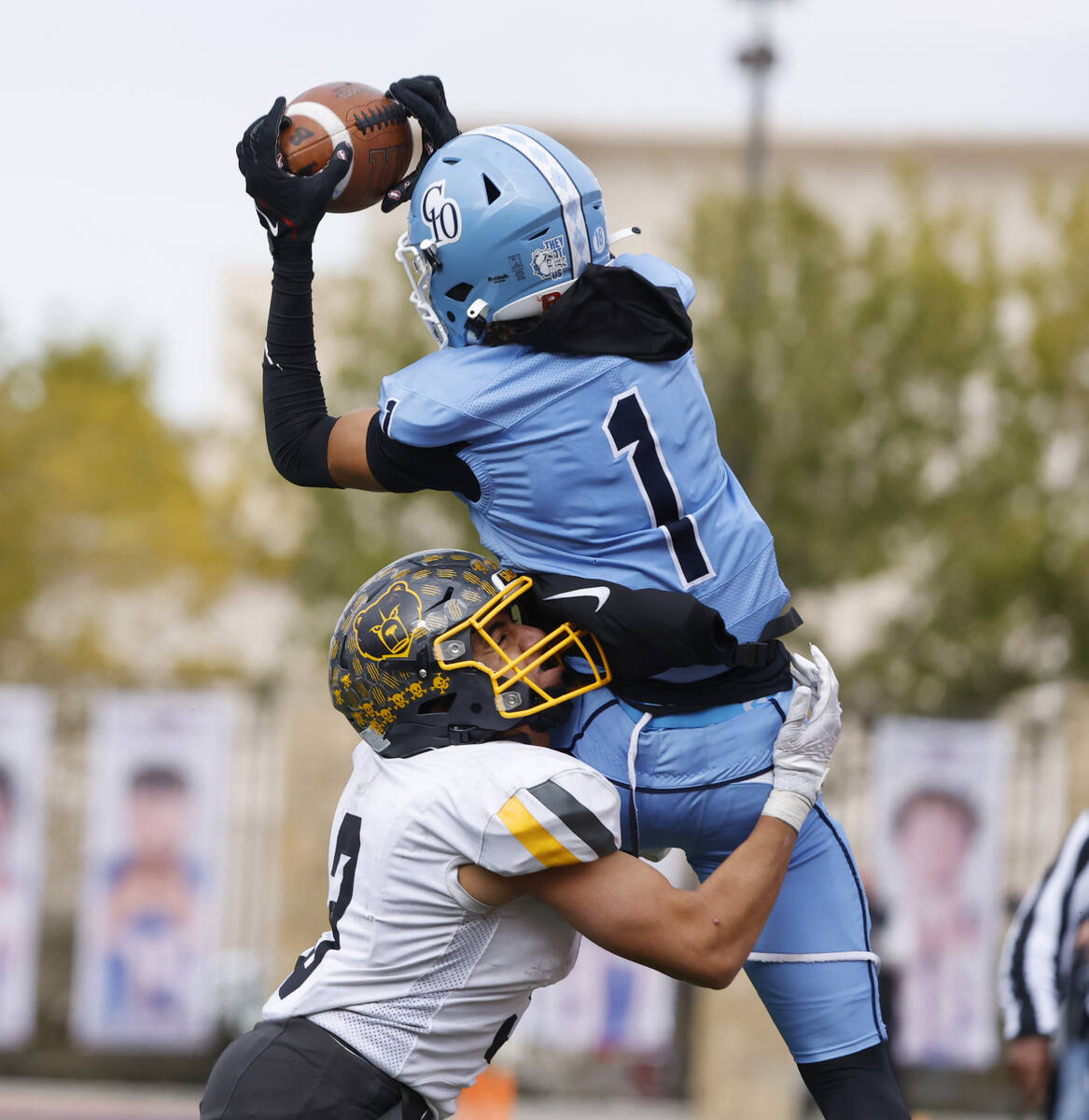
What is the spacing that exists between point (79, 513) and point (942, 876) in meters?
12.1

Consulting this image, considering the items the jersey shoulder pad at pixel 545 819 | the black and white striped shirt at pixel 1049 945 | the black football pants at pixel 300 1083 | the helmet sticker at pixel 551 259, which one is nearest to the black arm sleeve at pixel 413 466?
the helmet sticker at pixel 551 259

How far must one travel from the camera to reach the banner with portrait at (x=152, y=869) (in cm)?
1073

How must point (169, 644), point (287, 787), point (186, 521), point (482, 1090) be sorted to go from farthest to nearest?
point (169, 644) < point (186, 521) < point (287, 787) < point (482, 1090)

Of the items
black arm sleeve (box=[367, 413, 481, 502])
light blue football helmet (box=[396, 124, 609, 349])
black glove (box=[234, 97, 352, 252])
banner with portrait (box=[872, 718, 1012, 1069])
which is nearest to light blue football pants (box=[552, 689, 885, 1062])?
black arm sleeve (box=[367, 413, 481, 502])

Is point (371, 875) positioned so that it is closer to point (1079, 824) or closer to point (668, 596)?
point (668, 596)

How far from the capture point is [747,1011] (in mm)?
10180

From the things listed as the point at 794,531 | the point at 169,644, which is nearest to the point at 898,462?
the point at 794,531

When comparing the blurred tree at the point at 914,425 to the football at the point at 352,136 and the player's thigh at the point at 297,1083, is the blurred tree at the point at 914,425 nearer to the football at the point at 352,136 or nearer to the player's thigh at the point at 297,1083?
the football at the point at 352,136

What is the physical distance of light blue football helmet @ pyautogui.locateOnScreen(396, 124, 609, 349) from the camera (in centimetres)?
306

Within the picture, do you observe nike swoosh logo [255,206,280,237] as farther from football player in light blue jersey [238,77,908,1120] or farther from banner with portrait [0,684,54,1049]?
banner with portrait [0,684,54,1049]

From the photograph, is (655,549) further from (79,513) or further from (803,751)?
(79,513)

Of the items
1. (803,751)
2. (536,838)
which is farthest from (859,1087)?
(536,838)

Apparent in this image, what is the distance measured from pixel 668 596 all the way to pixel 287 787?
27.2 feet

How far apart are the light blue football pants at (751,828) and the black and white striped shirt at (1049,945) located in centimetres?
169
